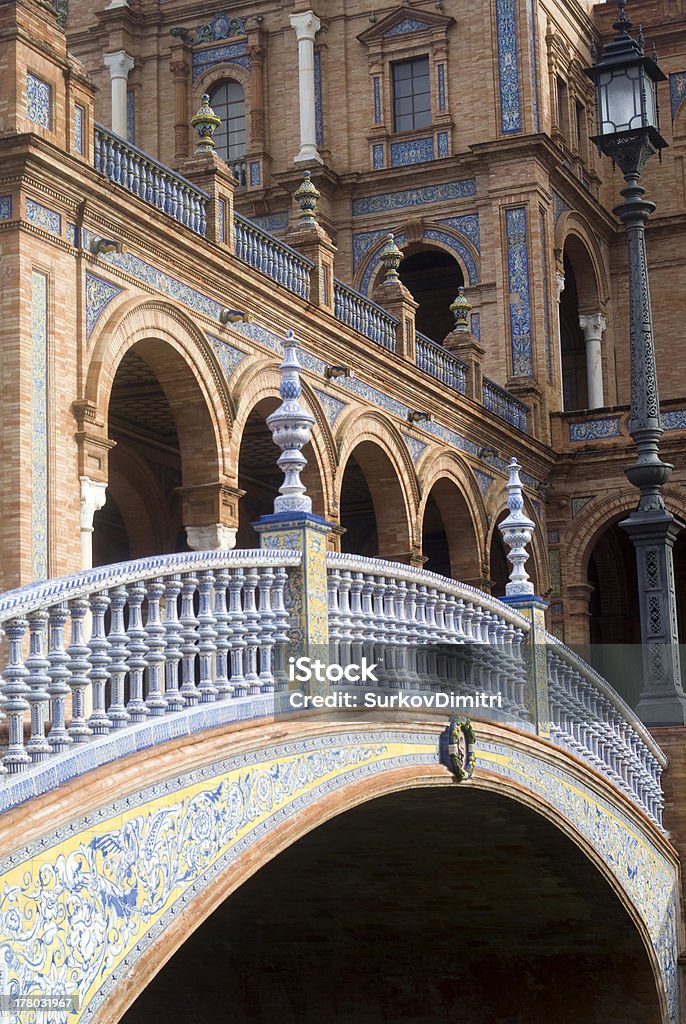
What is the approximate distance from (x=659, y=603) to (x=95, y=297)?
5983mm

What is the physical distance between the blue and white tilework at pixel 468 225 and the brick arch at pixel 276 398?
31.4 ft

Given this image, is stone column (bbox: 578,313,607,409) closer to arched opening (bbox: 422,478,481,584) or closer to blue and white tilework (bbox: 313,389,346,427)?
arched opening (bbox: 422,478,481,584)

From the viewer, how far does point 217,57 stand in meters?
31.8

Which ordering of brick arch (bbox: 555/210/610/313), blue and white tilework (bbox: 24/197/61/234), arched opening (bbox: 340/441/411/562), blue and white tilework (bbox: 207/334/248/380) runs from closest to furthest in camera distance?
blue and white tilework (bbox: 24/197/61/234) < blue and white tilework (bbox: 207/334/248/380) < arched opening (bbox: 340/441/411/562) < brick arch (bbox: 555/210/610/313)

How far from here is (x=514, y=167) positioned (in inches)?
1156

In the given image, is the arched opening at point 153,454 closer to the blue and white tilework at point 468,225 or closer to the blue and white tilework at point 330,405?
the blue and white tilework at point 330,405

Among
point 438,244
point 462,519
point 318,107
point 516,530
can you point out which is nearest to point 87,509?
point 516,530

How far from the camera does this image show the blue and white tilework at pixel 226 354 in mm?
18547

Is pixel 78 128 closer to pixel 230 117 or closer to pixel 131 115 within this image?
pixel 230 117

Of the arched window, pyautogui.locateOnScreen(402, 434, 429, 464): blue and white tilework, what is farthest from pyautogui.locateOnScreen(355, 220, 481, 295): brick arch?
pyautogui.locateOnScreen(402, 434, 429, 464): blue and white tilework

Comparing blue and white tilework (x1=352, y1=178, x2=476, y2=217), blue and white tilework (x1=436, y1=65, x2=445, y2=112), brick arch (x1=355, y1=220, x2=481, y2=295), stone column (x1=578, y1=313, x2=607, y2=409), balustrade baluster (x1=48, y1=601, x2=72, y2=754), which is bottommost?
balustrade baluster (x1=48, y1=601, x2=72, y2=754)

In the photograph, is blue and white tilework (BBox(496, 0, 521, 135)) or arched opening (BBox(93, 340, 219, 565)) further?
blue and white tilework (BBox(496, 0, 521, 135))

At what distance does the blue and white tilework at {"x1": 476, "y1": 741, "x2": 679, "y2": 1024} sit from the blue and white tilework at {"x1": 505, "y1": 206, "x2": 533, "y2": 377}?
13900 mm

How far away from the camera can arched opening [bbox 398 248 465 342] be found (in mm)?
32281
